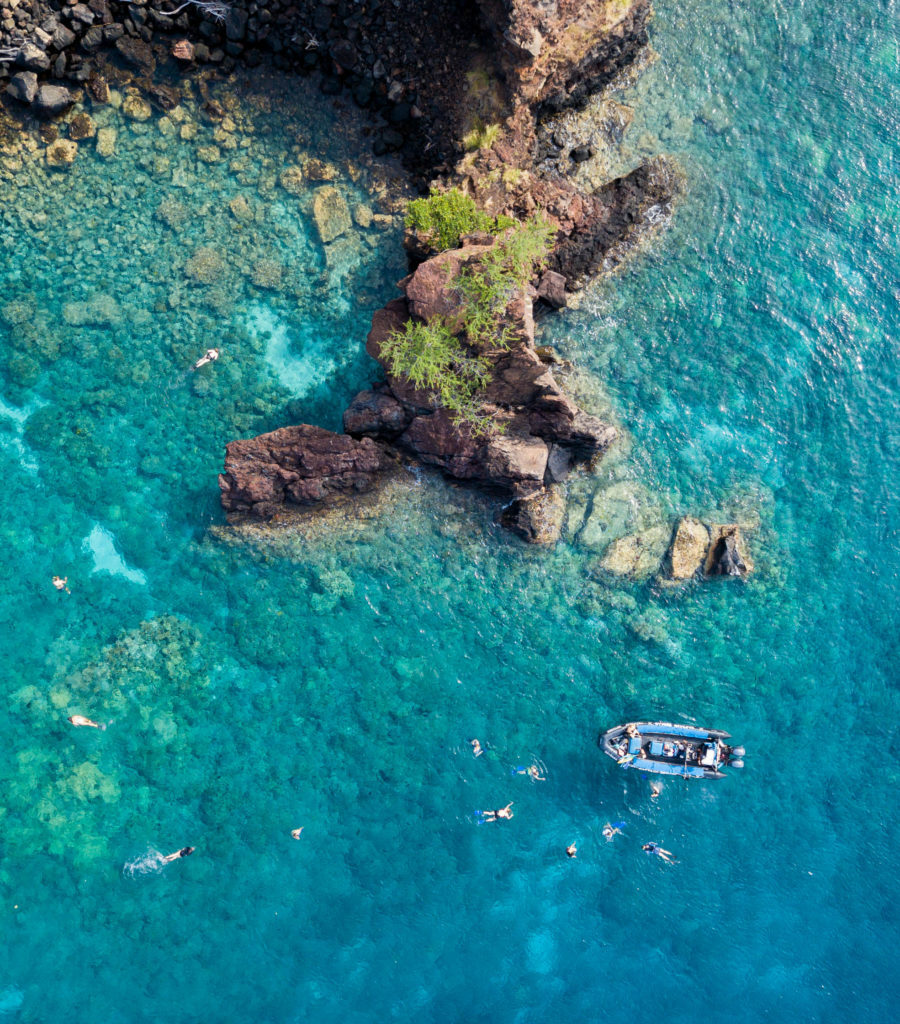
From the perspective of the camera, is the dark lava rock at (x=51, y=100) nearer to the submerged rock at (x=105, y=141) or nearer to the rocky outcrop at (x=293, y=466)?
the submerged rock at (x=105, y=141)

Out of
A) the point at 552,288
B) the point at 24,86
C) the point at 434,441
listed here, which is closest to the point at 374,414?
the point at 434,441

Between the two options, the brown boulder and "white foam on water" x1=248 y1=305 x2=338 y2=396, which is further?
"white foam on water" x1=248 y1=305 x2=338 y2=396

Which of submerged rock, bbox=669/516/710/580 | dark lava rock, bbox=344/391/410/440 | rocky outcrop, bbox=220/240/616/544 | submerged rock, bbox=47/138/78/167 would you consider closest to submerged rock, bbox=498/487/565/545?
rocky outcrop, bbox=220/240/616/544

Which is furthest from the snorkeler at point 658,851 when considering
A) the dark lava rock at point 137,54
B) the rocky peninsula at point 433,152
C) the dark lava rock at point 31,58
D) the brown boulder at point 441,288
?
the dark lava rock at point 31,58

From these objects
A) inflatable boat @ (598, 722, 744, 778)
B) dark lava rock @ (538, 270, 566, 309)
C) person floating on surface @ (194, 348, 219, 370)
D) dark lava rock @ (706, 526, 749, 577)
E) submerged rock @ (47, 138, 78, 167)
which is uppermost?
dark lava rock @ (538, 270, 566, 309)

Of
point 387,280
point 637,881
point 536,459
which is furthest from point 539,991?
point 387,280

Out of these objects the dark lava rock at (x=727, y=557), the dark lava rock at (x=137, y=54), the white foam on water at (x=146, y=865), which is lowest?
the white foam on water at (x=146, y=865)

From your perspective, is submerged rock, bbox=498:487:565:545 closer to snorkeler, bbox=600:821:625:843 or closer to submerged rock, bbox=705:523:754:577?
submerged rock, bbox=705:523:754:577
